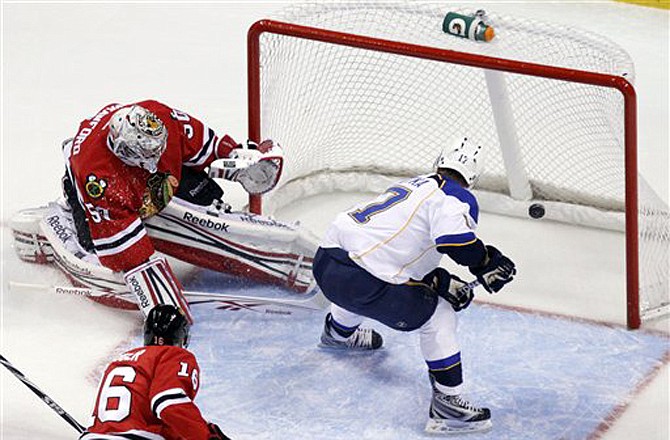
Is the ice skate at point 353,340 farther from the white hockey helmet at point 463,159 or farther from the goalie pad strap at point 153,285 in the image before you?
the white hockey helmet at point 463,159

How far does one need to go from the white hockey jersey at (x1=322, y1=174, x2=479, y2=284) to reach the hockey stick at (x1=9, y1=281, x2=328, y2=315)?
0.57 metres

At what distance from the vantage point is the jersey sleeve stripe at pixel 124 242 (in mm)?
5168

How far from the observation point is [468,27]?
5.34 m

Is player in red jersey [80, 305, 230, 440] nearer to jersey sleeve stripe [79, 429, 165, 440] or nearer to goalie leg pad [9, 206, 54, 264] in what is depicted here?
jersey sleeve stripe [79, 429, 165, 440]

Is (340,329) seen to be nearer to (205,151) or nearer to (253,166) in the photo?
(253,166)

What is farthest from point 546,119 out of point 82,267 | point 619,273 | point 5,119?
point 5,119

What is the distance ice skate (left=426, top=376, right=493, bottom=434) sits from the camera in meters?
4.84

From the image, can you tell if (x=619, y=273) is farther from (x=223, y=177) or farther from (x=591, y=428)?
(x=223, y=177)

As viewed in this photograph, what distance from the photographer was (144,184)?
17.2 ft

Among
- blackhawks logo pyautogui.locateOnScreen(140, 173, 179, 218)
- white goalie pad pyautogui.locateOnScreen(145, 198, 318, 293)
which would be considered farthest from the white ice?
blackhawks logo pyautogui.locateOnScreen(140, 173, 179, 218)

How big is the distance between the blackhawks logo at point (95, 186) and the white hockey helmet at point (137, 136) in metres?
0.10

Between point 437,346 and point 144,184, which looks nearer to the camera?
point 437,346

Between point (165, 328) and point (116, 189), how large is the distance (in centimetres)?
90

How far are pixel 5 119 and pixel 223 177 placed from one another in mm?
1462
